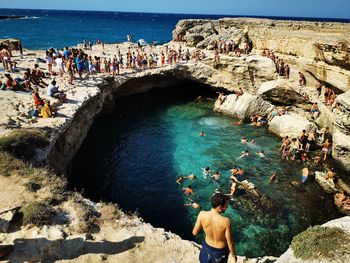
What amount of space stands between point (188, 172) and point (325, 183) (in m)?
8.31

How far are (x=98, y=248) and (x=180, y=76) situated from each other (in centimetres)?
2577

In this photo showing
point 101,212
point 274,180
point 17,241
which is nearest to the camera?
point 17,241

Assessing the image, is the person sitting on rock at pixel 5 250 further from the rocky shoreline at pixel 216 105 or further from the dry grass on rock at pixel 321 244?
the dry grass on rock at pixel 321 244

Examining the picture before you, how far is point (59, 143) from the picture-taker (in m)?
17.3

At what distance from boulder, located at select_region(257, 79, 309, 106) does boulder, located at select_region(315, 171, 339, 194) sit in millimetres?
9421

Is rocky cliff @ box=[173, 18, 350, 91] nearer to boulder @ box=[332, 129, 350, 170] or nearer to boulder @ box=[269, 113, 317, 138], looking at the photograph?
boulder @ box=[269, 113, 317, 138]

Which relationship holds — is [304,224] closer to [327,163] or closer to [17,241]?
[327,163]

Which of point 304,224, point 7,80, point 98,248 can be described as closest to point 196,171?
point 304,224

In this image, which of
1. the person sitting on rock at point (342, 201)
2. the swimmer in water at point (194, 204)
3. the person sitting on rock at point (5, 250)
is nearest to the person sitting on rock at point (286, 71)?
the person sitting on rock at point (342, 201)

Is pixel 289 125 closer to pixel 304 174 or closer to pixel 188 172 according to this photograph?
pixel 304 174

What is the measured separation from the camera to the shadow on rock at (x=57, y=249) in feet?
27.9

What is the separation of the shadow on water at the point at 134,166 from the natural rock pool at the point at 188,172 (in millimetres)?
52

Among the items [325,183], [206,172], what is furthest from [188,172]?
[325,183]

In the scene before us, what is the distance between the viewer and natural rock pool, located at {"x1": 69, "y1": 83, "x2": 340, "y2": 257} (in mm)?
15453
